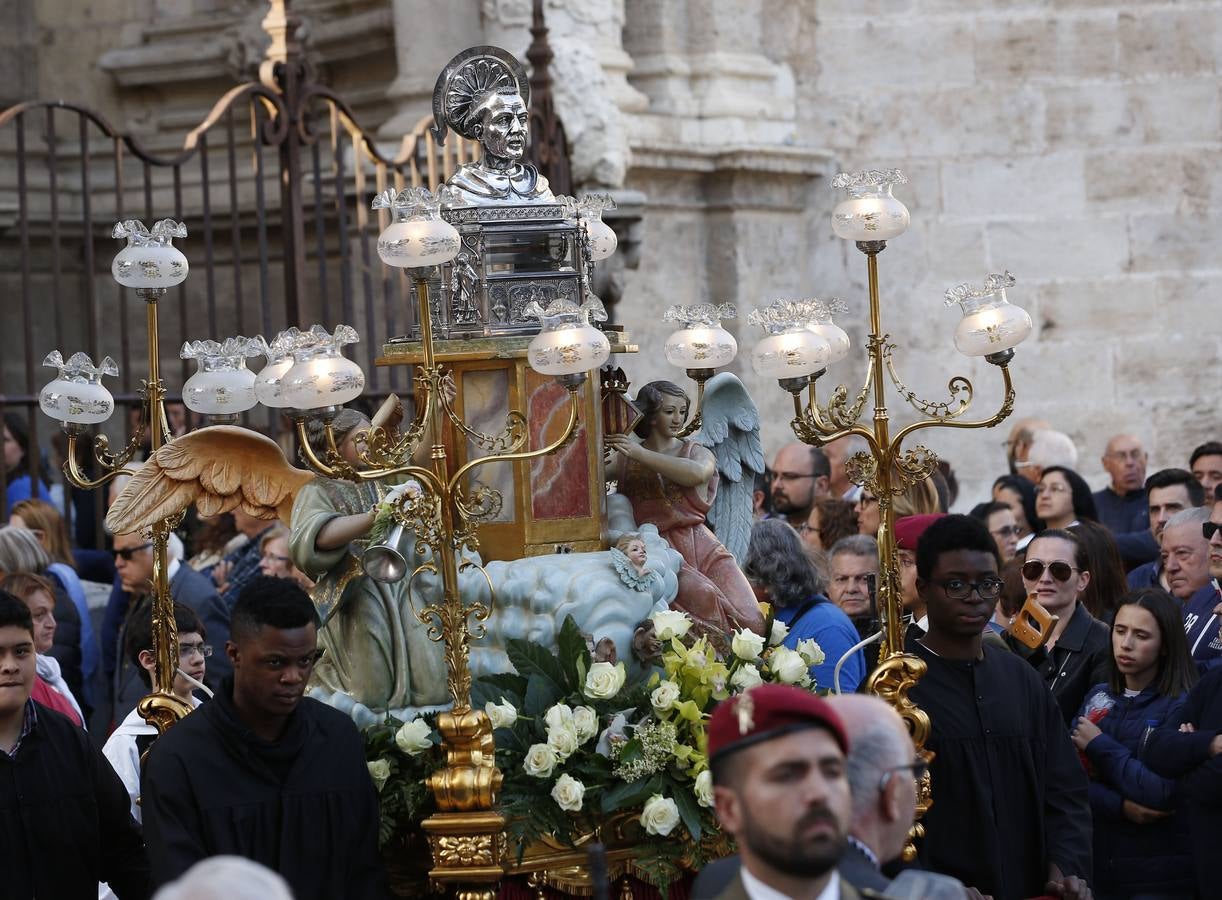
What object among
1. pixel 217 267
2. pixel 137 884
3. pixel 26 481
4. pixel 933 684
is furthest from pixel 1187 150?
pixel 137 884

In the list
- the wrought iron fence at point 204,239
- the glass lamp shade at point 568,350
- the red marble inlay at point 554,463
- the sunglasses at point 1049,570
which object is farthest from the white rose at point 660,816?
the wrought iron fence at point 204,239

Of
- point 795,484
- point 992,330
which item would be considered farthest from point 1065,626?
point 795,484

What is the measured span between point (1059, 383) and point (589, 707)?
7627mm

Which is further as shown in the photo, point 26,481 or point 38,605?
point 26,481

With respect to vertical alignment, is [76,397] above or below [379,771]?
above

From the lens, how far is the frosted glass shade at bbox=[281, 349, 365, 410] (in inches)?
218

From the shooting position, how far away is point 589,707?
20.4ft

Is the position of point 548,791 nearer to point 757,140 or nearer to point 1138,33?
point 757,140

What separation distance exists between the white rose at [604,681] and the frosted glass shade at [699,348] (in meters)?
0.94

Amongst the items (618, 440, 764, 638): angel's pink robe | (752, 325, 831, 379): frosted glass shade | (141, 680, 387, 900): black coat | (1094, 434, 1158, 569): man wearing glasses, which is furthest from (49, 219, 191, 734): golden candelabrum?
(1094, 434, 1158, 569): man wearing glasses

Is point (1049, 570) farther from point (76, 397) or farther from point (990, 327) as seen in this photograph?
point (76, 397)

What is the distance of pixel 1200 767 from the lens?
663 cm

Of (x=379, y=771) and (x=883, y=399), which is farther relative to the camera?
(x=883, y=399)

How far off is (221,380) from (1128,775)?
9.60 ft
